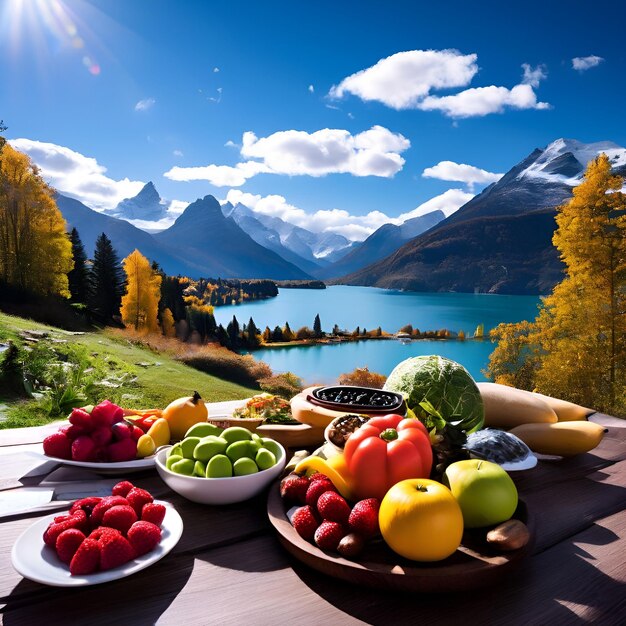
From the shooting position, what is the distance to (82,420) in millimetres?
2428

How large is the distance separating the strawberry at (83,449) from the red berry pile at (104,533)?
0.72 metres

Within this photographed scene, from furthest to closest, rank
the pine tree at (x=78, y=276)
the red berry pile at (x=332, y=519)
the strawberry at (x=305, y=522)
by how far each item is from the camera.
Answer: the pine tree at (x=78, y=276), the strawberry at (x=305, y=522), the red berry pile at (x=332, y=519)

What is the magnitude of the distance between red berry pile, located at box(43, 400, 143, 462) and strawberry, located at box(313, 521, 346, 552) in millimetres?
1286

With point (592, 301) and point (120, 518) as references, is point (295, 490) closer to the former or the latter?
point (120, 518)

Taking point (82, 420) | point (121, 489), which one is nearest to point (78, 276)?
point (82, 420)

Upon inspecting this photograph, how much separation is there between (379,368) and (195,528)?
49818 millimetres

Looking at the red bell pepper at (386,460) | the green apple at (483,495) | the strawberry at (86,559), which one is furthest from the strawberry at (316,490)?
the strawberry at (86,559)

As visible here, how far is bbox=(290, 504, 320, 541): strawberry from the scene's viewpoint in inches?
63.1

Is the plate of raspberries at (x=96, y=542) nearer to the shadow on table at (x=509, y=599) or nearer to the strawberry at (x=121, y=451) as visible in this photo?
the shadow on table at (x=509, y=599)

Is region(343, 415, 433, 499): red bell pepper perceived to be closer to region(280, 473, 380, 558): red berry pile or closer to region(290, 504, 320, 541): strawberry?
region(280, 473, 380, 558): red berry pile

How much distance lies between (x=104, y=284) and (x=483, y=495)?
1681 inches

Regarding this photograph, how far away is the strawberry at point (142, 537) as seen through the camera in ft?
4.81

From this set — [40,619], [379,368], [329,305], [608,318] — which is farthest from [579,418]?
[329,305]

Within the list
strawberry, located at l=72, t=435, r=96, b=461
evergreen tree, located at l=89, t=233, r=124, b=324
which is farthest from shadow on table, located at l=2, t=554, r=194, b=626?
evergreen tree, located at l=89, t=233, r=124, b=324
